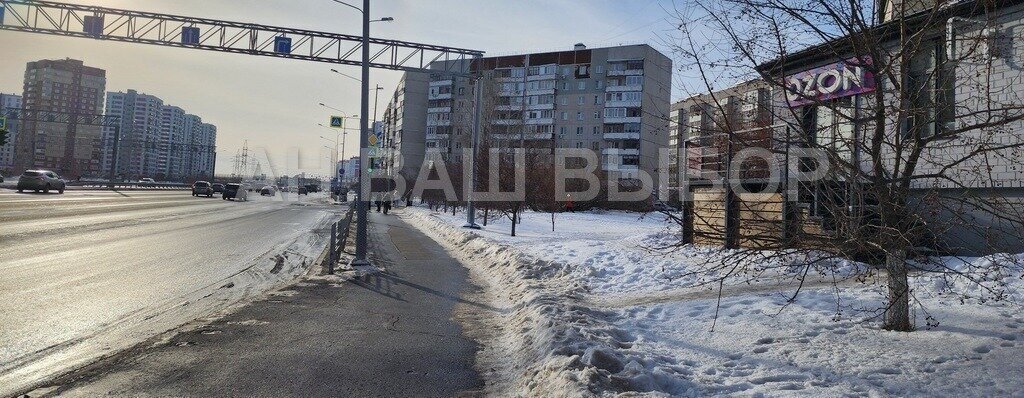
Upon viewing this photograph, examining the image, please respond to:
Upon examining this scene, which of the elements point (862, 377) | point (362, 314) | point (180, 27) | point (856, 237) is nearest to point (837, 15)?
point (856, 237)

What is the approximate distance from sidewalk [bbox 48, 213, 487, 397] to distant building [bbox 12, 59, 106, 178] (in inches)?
3498

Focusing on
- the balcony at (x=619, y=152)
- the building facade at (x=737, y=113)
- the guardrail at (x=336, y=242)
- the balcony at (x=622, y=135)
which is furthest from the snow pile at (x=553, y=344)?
the balcony at (x=622, y=135)

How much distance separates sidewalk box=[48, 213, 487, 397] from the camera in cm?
480

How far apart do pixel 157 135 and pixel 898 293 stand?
5544 inches

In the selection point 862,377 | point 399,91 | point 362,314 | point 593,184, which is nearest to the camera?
point 862,377

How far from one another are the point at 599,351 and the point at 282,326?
374cm

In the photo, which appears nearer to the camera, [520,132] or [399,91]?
[520,132]

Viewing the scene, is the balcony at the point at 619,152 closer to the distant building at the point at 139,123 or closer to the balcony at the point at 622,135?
the balcony at the point at 622,135

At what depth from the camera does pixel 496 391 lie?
508cm

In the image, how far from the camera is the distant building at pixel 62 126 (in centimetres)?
8331

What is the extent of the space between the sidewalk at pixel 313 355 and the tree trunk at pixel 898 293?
348 cm

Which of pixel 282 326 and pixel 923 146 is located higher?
pixel 923 146

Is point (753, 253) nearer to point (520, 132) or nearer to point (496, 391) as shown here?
point (496, 391)

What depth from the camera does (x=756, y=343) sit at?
5.56 meters
